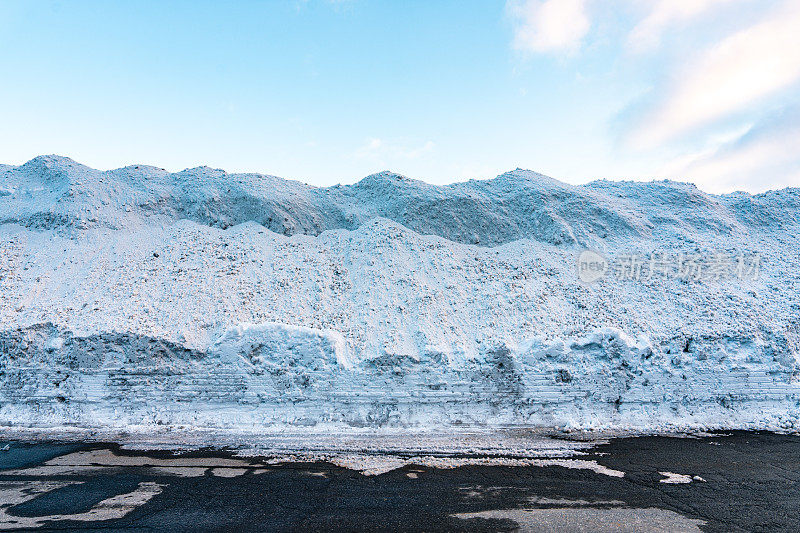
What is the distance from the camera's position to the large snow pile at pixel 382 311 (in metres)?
10.6

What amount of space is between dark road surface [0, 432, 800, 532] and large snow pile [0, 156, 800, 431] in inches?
104

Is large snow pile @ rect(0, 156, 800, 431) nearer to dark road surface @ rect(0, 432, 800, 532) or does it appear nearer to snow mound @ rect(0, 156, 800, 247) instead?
snow mound @ rect(0, 156, 800, 247)

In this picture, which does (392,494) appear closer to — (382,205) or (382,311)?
(382,311)

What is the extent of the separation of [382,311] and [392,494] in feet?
23.7

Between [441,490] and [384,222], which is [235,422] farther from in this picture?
[384,222]

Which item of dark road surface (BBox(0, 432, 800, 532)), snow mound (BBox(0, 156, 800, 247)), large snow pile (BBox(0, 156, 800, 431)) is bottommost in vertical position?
dark road surface (BBox(0, 432, 800, 532))

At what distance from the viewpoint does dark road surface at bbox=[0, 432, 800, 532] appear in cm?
532

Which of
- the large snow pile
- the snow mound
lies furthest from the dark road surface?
the snow mound

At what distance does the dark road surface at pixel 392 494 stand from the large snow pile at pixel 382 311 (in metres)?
2.64

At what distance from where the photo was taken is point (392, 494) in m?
6.20

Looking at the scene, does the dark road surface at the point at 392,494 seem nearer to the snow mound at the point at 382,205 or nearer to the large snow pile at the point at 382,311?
the large snow pile at the point at 382,311

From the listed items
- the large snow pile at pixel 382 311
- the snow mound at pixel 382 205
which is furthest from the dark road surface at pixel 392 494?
the snow mound at pixel 382 205

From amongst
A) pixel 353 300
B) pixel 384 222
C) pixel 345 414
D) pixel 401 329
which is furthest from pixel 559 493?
pixel 384 222

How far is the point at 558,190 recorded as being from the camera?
20.1 meters
